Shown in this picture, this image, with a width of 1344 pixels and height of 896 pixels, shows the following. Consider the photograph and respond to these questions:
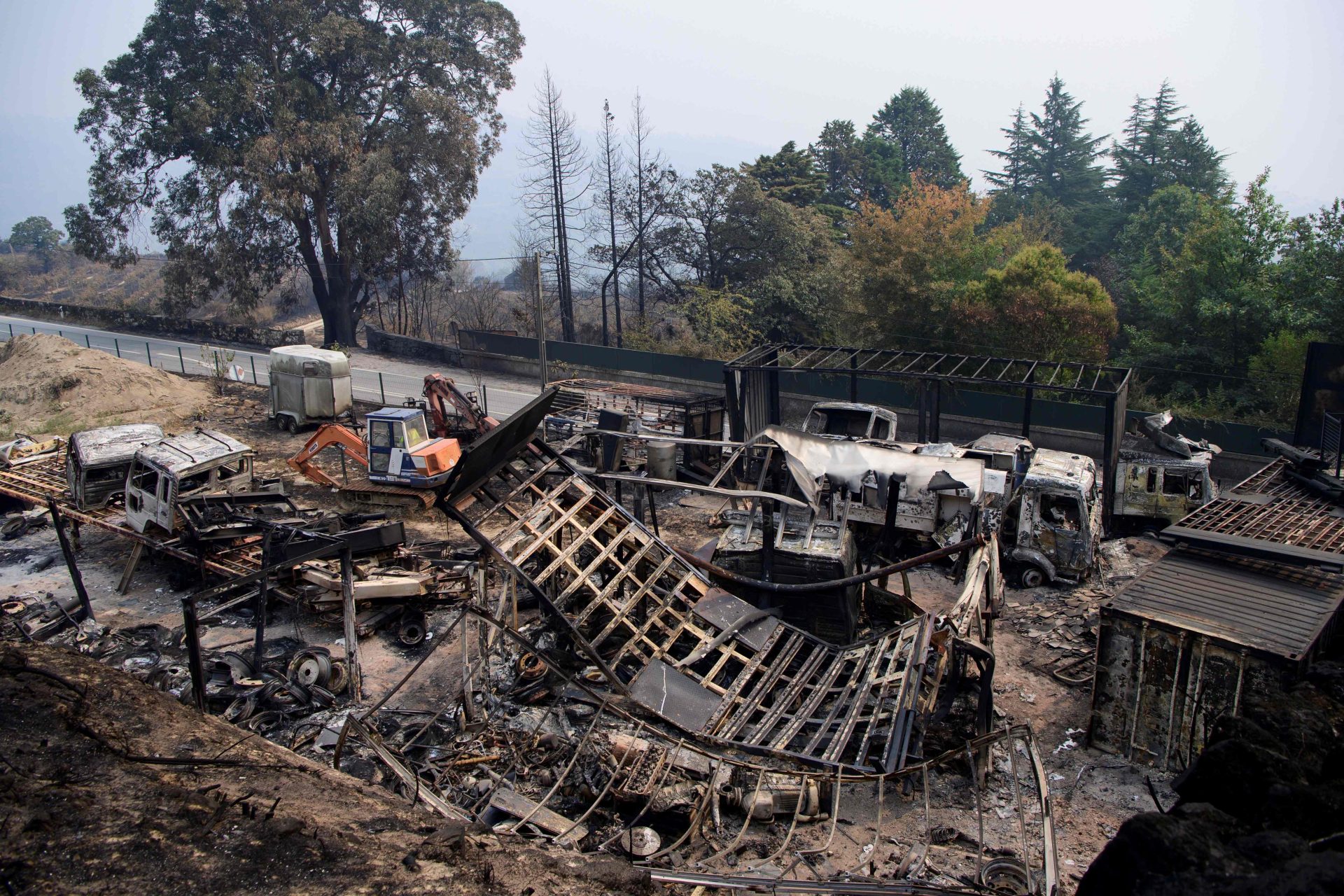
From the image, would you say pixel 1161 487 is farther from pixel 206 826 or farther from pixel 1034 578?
pixel 206 826

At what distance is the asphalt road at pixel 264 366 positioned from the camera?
86.6 feet

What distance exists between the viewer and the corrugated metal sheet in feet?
23.5

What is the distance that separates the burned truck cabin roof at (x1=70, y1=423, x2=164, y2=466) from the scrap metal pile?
7.96 metres

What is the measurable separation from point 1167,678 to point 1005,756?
1616 millimetres

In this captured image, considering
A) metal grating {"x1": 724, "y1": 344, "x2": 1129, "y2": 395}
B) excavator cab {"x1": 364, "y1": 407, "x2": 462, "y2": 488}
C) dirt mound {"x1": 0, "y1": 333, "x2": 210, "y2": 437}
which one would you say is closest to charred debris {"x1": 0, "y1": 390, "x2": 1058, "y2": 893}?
excavator cab {"x1": 364, "y1": 407, "x2": 462, "y2": 488}

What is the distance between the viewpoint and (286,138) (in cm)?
2864

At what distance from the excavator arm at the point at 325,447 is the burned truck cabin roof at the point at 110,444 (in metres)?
2.59

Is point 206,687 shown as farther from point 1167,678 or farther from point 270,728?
point 1167,678

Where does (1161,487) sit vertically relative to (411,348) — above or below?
below

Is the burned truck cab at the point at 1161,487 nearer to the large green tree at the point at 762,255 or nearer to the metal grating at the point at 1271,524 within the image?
the metal grating at the point at 1271,524

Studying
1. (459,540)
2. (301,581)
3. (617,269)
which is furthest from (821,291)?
(301,581)

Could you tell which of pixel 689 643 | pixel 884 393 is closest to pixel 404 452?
pixel 689 643

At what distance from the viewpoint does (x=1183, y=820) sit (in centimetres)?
362

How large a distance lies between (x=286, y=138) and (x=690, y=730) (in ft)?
93.7
